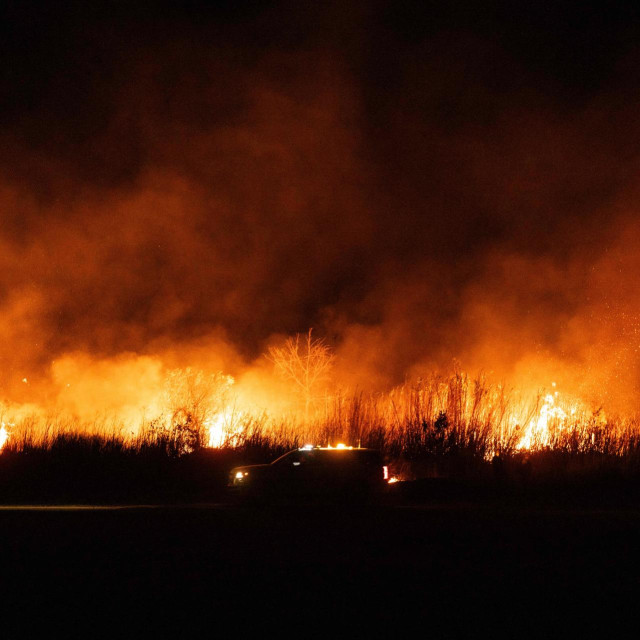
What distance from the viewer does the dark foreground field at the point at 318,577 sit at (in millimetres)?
7078

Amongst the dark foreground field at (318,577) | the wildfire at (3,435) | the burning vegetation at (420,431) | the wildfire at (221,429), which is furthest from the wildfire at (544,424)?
the wildfire at (3,435)

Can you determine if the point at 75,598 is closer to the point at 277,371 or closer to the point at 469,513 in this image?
the point at 469,513

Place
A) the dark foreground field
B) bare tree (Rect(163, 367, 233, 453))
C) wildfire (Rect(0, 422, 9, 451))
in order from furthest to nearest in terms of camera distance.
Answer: wildfire (Rect(0, 422, 9, 451)) → bare tree (Rect(163, 367, 233, 453)) → the dark foreground field

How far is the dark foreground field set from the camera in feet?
23.2

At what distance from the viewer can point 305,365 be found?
165 feet

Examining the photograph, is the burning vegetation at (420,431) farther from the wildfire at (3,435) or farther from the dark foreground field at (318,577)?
the dark foreground field at (318,577)

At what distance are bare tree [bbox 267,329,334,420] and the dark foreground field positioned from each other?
3411cm

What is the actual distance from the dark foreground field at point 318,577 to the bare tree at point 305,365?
34.1 metres

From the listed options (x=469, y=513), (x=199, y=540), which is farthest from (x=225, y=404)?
(x=199, y=540)

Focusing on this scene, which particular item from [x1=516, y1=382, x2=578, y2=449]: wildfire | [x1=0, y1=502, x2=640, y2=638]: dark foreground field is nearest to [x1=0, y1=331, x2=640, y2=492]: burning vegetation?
[x1=516, y1=382, x2=578, y2=449]: wildfire

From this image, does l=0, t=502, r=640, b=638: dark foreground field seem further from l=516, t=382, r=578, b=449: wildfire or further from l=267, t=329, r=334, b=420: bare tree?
l=267, t=329, r=334, b=420: bare tree

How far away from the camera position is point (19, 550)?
11062mm

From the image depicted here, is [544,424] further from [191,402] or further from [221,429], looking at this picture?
[191,402]

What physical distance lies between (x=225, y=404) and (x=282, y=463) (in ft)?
59.9
